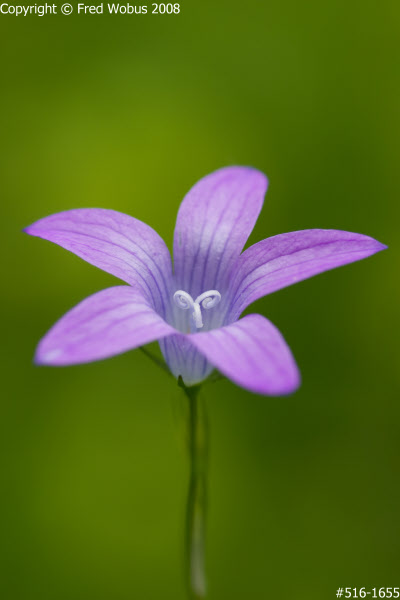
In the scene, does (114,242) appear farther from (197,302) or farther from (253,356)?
(253,356)

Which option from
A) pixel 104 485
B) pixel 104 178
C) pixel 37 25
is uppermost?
pixel 37 25

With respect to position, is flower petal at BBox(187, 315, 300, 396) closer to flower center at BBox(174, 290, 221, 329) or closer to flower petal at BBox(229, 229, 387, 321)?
flower petal at BBox(229, 229, 387, 321)

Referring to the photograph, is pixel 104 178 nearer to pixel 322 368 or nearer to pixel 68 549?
pixel 322 368

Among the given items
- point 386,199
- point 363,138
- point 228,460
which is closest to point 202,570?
point 228,460

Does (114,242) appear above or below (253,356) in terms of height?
above

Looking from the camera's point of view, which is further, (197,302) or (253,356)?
(197,302)

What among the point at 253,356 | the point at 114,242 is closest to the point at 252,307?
the point at 114,242
